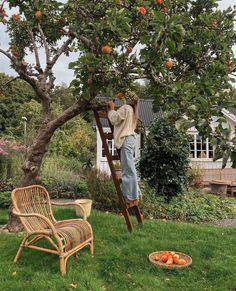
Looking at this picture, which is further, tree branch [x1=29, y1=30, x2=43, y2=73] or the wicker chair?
tree branch [x1=29, y1=30, x2=43, y2=73]

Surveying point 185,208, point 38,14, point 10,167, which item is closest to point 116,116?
point 38,14

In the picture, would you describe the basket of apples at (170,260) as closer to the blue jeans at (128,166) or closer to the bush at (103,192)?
the blue jeans at (128,166)

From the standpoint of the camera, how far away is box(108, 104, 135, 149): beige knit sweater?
5395 millimetres

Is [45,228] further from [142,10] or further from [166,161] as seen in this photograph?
[166,161]

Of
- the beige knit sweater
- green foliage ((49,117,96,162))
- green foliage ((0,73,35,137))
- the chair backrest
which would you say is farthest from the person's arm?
green foliage ((0,73,35,137))

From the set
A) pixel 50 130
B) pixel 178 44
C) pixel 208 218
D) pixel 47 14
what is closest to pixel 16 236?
pixel 50 130

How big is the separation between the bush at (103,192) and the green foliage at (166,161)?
1715 millimetres

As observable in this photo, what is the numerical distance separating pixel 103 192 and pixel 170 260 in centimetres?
397

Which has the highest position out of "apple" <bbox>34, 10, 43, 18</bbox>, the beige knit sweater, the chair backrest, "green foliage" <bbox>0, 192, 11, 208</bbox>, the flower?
"apple" <bbox>34, 10, 43, 18</bbox>

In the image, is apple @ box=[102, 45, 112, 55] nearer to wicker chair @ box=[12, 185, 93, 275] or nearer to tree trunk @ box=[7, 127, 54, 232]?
→ wicker chair @ box=[12, 185, 93, 275]

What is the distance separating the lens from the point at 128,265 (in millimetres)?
4496

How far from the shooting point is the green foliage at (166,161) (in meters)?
9.56

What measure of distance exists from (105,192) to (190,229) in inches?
102

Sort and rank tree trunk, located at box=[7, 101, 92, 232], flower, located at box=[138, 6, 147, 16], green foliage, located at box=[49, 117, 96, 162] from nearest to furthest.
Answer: flower, located at box=[138, 6, 147, 16]
tree trunk, located at box=[7, 101, 92, 232]
green foliage, located at box=[49, 117, 96, 162]
